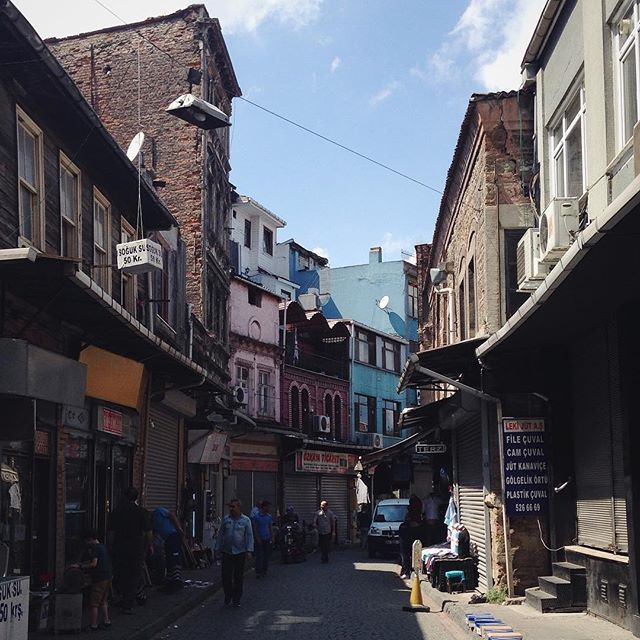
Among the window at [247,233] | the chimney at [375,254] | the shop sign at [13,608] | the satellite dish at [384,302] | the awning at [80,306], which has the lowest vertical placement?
the shop sign at [13,608]

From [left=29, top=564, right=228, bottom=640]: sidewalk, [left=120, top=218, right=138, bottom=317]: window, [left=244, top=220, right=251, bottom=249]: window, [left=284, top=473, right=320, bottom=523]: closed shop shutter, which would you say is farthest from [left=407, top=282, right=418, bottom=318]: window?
[left=120, top=218, right=138, bottom=317]: window

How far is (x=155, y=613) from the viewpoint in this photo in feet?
47.5

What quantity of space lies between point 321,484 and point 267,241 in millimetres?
13036

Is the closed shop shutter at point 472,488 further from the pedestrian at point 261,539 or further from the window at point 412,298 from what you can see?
the window at point 412,298

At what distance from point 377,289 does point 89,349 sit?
47.3 meters

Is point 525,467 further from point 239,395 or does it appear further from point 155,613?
point 239,395

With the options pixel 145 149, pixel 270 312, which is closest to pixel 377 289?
pixel 270 312

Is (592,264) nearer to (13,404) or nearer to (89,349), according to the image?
(13,404)

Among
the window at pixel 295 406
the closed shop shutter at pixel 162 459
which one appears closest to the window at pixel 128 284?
the closed shop shutter at pixel 162 459

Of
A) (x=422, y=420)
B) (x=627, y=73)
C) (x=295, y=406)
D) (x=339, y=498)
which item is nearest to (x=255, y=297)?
(x=295, y=406)

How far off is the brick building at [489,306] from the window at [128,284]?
5.78 m

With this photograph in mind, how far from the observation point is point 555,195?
15328 millimetres

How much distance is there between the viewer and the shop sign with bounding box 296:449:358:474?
44281 mm

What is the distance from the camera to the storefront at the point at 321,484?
1735 inches
